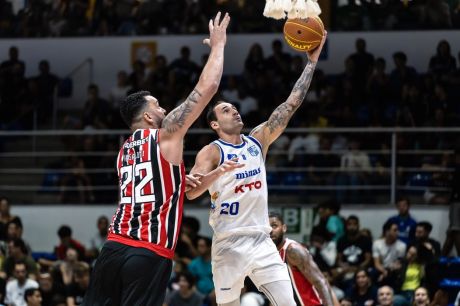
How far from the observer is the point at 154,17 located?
25688mm

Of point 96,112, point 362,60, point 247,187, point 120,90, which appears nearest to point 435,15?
point 362,60

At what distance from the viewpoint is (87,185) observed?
22.5m

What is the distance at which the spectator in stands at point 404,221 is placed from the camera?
1967 centimetres

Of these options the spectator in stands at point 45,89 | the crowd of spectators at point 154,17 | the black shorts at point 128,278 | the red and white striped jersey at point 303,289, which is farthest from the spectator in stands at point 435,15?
the black shorts at point 128,278

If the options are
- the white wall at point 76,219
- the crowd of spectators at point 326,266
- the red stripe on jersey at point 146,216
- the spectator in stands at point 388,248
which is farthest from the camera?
the white wall at point 76,219

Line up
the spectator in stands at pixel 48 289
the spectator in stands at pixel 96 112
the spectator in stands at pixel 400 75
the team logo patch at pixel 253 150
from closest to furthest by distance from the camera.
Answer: the team logo patch at pixel 253 150, the spectator in stands at pixel 48 289, the spectator in stands at pixel 400 75, the spectator in stands at pixel 96 112

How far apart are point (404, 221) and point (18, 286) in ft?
21.9

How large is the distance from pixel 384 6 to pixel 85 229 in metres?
7.65

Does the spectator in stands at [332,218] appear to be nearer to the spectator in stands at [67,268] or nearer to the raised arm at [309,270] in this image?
A: the spectator in stands at [67,268]

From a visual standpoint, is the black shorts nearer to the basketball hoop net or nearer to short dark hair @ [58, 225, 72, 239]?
the basketball hoop net

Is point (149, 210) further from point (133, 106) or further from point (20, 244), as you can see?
point (20, 244)

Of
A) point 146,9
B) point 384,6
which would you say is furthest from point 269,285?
point 146,9

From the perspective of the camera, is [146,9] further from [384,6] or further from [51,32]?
[384,6]

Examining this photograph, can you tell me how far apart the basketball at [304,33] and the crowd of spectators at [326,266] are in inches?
235
